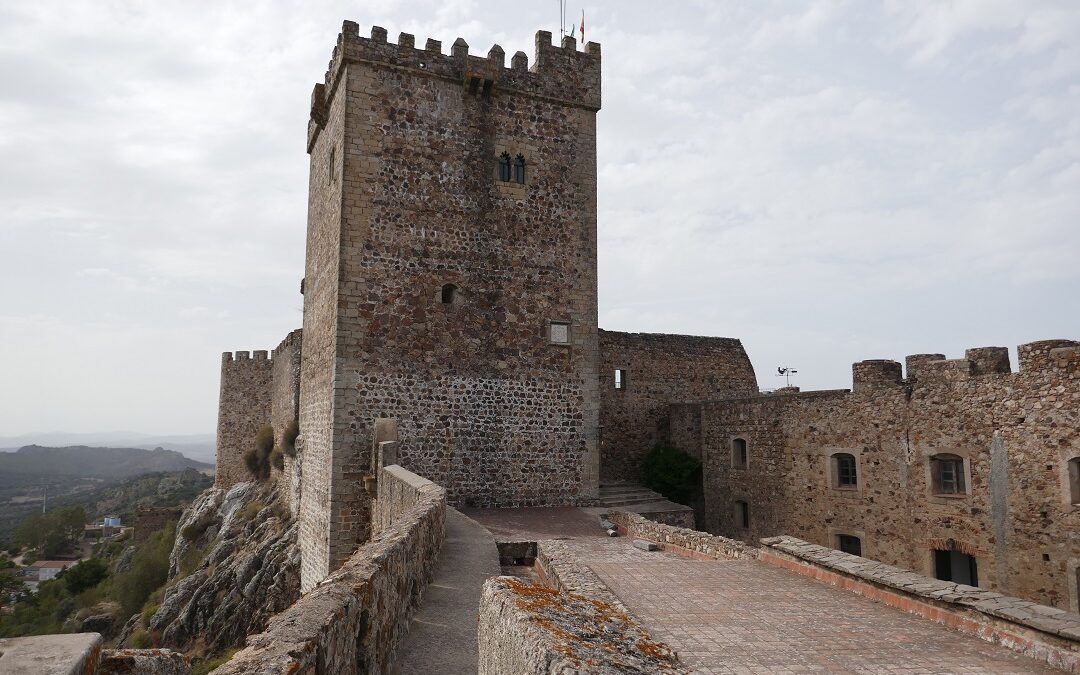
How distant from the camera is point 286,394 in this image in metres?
26.5

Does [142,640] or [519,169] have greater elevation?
[519,169]

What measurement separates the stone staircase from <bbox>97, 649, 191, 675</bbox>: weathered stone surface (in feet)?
43.9

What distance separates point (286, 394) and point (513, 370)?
14237 mm

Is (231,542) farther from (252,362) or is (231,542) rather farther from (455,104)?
(455,104)

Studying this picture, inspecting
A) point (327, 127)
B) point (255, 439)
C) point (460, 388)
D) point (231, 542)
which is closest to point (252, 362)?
point (255, 439)

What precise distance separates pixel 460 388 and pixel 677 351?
1072 centimetres

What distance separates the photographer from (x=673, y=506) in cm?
1741

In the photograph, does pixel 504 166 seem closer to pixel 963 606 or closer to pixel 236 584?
pixel 963 606

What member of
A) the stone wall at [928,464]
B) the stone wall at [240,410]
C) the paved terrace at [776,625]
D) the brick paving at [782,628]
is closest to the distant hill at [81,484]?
the stone wall at [240,410]

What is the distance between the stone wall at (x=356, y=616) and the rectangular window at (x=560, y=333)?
8657 millimetres

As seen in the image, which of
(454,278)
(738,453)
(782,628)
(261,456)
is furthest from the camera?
(261,456)

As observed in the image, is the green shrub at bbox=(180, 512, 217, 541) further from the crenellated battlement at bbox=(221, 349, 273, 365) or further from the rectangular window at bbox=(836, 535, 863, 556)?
the rectangular window at bbox=(836, 535, 863, 556)

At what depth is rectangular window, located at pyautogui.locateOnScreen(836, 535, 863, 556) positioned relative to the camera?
1627cm

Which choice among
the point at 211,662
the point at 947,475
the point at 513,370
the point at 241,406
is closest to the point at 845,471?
the point at 947,475
